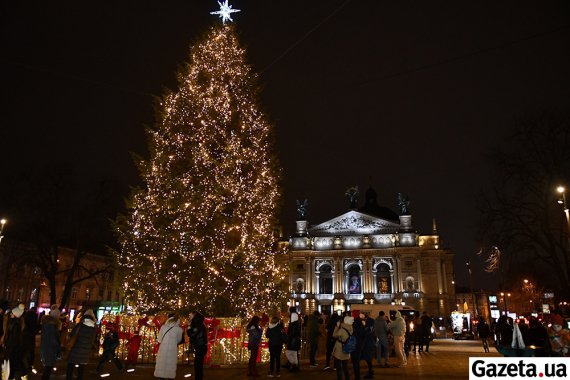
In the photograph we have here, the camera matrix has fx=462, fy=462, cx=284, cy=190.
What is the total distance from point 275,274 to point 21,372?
759 cm

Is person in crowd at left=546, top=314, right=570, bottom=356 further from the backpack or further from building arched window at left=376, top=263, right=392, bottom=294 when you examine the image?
building arched window at left=376, top=263, right=392, bottom=294

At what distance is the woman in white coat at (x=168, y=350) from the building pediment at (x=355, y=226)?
72.8 metres

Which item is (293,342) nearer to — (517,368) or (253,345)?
(253,345)

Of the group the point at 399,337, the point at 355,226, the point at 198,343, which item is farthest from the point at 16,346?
the point at 355,226

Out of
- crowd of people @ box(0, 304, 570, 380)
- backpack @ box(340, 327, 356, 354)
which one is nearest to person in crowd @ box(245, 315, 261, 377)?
crowd of people @ box(0, 304, 570, 380)

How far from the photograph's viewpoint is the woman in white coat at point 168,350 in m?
8.10

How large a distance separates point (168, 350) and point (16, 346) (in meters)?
3.82

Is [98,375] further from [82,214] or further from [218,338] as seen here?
[82,214]

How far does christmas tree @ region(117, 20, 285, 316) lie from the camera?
46.2 ft

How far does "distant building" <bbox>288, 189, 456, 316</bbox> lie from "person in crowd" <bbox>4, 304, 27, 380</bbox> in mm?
65349

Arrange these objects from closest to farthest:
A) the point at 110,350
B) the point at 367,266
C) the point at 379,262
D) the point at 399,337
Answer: the point at 110,350 < the point at 399,337 < the point at 367,266 < the point at 379,262

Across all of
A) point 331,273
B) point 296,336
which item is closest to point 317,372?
point 296,336

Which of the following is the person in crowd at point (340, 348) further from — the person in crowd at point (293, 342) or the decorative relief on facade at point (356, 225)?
the decorative relief on facade at point (356, 225)

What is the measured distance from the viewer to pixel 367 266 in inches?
3046
